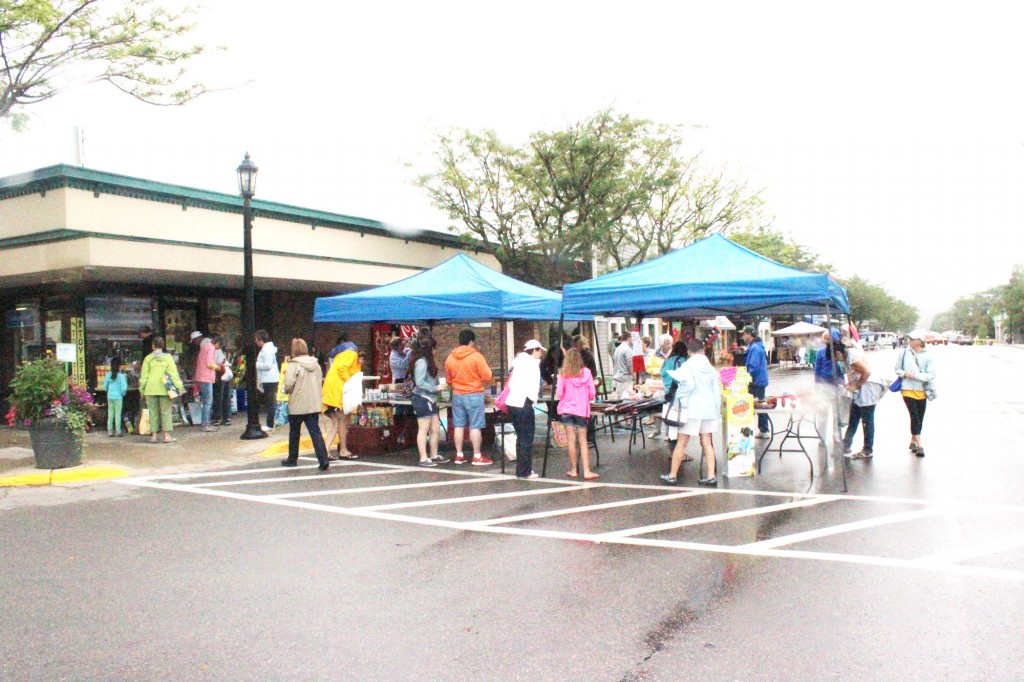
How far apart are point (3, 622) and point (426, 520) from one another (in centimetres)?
371

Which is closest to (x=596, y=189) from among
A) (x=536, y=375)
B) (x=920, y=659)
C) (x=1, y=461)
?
(x=536, y=375)

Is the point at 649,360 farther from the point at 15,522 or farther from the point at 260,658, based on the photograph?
the point at 260,658

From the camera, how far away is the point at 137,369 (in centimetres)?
1574

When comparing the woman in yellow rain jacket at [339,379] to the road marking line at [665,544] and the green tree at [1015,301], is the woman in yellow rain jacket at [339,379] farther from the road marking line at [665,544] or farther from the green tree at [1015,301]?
the green tree at [1015,301]

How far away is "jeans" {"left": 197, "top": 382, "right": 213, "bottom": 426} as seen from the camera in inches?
590

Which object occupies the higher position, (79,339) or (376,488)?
(79,339)

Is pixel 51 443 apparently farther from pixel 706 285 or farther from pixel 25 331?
pixel 706 285

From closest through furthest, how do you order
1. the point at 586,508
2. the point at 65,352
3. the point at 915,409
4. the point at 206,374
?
1. the point at 586,508
2. the point at 915,409
3. the point at 65,352
4. the point at 206,374

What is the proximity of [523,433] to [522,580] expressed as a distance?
446 centimetres

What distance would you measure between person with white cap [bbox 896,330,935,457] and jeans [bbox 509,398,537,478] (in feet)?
16.9

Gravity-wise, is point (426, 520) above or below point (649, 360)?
below

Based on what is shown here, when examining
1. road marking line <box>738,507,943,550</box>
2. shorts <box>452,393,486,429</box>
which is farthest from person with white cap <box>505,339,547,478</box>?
road marking line <box>738,507,943,550</box>

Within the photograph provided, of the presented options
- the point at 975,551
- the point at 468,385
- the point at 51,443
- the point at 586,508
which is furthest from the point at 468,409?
the point at 975,551

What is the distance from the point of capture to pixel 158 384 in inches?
525
